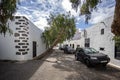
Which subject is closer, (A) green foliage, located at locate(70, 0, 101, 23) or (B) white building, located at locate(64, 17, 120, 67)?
(A) green foliage, located at locate(70, 0, 101, 23)

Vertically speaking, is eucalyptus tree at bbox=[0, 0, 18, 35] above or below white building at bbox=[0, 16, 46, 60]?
above

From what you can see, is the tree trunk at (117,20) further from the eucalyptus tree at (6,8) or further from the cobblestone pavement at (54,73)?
the eucalyptus tree at (6,8)

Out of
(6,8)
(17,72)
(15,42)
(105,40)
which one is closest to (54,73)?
(17,72)

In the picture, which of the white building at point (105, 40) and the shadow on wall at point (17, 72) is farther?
the white building at point (105, 40)

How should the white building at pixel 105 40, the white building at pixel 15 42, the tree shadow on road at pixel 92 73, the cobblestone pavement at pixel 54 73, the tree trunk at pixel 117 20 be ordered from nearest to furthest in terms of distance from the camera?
the tree trunk at pixel 117 20, the cobblestone pavement at pixel 54 73, the tree shadow on road at pixel 92 73, the white building at pixel 105 40, the white building at pixel 15 42

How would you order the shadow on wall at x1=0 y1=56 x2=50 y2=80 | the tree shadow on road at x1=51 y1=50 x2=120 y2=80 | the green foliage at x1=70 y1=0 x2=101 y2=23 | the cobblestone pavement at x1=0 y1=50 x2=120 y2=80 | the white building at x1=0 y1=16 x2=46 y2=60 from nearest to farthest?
the shadow on wall at x1=0 y1=56 x2=50 y2=80 < the cobblestone pavement at x1=0 y1=50 x2=120 y2=80 < the tree shadow on road at x1=51 y1=50 x2=120 y2=80 < the green foliage at x1=70 y1=0 x2=101 y2=23 < the white building at x1=0 y1=16 x2=46 y2=60

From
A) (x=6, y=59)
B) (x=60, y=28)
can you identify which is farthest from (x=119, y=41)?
(x=60, y=28)

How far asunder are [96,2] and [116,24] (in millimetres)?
2513

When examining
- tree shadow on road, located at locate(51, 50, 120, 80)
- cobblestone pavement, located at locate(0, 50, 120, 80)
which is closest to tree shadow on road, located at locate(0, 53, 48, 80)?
cobblestone pavement, located at locate(0, 50, 120, 80)

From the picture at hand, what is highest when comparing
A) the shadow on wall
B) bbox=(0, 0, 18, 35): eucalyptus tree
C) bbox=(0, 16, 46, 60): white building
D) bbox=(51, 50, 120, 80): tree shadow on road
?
bbox=(0, 0, 18, 35): eucalyptus tree

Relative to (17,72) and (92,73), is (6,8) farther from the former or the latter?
(92,73)

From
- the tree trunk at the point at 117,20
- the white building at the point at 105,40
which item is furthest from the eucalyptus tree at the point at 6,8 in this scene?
the white building at the point at 105,40

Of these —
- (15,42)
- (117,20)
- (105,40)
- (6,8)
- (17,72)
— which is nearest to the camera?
(117,20)

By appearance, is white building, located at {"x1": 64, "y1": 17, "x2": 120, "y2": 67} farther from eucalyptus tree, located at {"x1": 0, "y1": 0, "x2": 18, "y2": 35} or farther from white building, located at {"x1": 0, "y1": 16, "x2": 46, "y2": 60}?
white building, located at {"x1": 0, "y1": 16, "x2": 46, "y2": 60}
